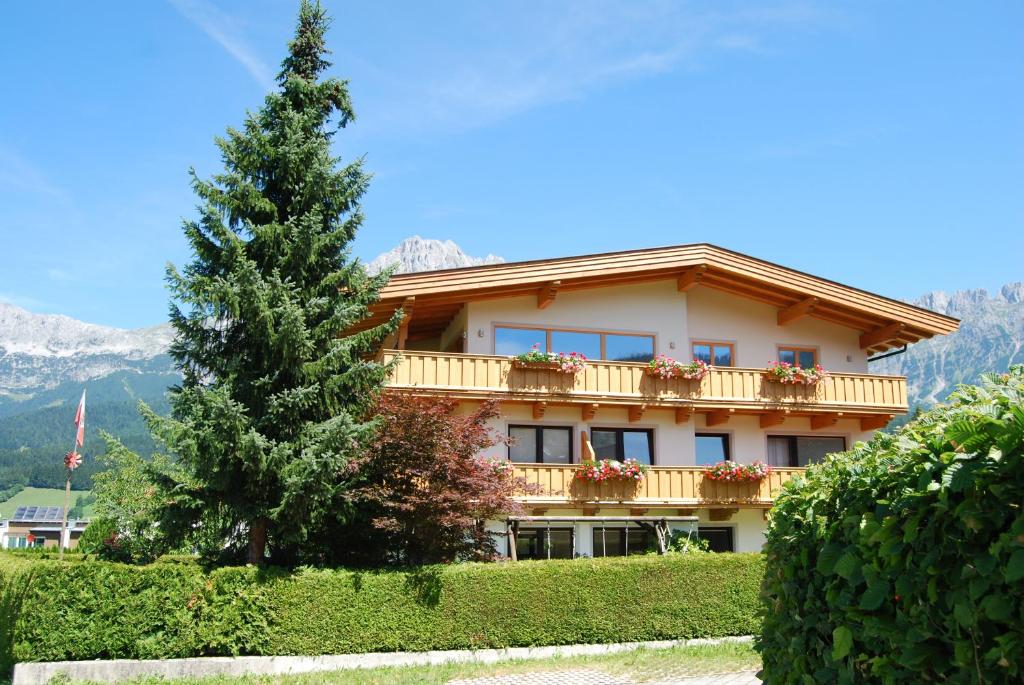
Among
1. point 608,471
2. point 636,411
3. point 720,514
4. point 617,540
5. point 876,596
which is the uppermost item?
point 636,411

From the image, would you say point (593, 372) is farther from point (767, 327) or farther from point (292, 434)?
point (292, 434)

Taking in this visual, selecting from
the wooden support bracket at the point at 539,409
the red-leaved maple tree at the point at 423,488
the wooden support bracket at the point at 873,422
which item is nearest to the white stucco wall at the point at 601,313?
the wooden support bracket at the point at 539,409

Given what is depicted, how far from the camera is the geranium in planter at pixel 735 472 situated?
2498 cm

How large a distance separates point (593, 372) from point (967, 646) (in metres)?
21.1

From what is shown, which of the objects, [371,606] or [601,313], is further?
[601,313]

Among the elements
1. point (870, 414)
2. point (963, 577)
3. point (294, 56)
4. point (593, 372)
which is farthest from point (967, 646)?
point (870, 414)

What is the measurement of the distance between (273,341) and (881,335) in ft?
70.4

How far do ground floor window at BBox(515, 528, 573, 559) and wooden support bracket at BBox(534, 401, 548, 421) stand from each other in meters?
3.35

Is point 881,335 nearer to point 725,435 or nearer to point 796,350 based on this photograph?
point 796,350

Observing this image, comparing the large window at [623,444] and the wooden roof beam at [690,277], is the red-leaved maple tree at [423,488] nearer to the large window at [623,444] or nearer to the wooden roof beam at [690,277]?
the large window at [623,444]

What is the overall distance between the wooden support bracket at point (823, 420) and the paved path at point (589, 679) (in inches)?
597

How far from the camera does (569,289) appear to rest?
26.8 metres

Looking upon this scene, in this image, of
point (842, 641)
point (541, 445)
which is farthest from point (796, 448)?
point (842, 641)

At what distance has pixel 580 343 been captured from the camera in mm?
26719
